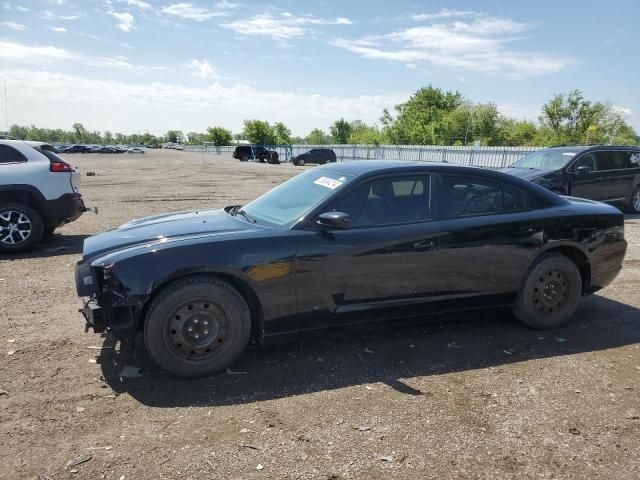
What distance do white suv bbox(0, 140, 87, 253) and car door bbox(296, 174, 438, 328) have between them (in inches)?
227

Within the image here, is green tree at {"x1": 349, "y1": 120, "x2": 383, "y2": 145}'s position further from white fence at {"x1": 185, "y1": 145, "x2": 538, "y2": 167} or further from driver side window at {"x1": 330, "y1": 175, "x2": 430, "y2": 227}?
driver side window at {"x1": 330, "y1": 175, "x2": 430, "y2": 227}

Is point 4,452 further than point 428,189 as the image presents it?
No

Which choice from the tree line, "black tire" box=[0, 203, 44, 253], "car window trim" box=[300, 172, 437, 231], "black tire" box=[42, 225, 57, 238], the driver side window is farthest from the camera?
the tree line

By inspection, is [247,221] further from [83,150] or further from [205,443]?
A: [83,150]

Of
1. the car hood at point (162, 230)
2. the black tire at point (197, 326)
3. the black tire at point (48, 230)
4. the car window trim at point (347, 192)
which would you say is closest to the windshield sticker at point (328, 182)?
the car window trim at point (347, 192)

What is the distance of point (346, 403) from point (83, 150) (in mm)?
88543

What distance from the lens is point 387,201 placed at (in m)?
3.98

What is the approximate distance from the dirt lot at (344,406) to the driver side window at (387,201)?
106 centimetres

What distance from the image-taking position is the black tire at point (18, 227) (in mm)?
7273

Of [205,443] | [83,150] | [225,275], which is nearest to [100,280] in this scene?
[225,275]

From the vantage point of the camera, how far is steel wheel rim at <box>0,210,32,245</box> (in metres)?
7.27

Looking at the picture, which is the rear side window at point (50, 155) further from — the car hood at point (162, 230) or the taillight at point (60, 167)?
the car hood at point (162, 230)

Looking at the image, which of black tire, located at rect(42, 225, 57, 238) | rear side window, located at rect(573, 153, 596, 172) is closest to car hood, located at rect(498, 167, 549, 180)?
rear side window, located at rect(573, 153, 596, 172)

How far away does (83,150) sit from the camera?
80000 mm
